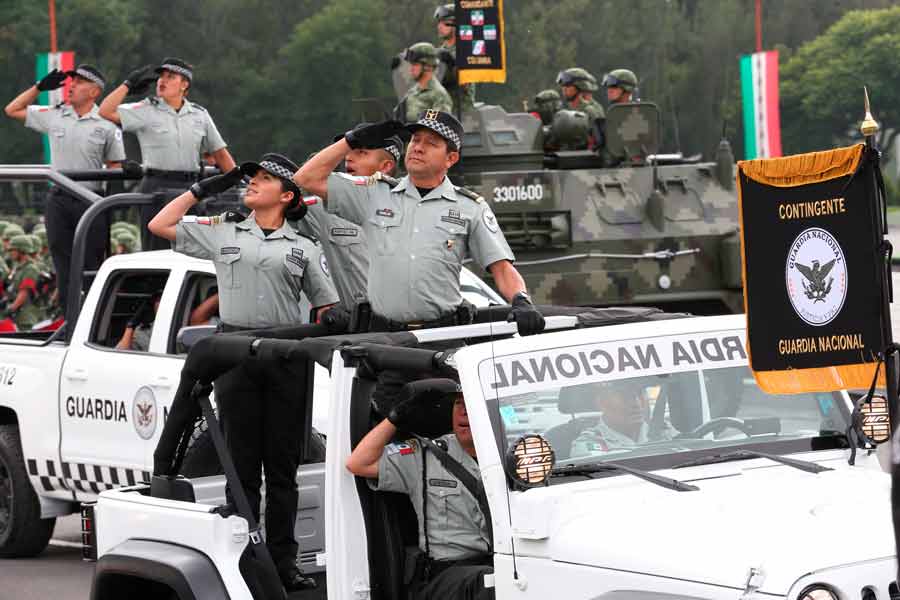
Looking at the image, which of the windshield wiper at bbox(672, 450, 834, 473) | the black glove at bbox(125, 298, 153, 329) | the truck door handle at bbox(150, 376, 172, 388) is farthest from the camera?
the black glove at bbox(125, 298, 153, 329)

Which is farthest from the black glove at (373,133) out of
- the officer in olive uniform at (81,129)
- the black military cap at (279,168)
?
the officer in olive uniform at (81,129)

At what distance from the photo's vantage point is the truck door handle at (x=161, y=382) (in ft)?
32.1

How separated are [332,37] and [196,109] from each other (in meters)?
48.3

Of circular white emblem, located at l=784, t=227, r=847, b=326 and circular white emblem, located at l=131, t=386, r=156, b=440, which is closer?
circular white emblem, located at l=784, t=227, r=847, b=326

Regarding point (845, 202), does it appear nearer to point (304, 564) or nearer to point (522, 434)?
point (522, 434)

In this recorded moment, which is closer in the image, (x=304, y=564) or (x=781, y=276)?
(x=781, y=276)

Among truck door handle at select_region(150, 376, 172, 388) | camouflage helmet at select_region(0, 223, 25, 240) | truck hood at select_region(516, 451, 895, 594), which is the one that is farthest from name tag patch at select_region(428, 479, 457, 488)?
camouflage helmet at select_region(0, 223, 25, 240)

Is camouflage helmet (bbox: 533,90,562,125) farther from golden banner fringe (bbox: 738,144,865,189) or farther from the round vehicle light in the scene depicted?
the round vehicle light

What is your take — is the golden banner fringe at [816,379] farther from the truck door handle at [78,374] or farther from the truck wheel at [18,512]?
the truck wheel at [18,512]

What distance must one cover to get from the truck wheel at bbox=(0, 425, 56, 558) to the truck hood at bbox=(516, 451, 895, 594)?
20.1 feet

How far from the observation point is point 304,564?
7.21 m

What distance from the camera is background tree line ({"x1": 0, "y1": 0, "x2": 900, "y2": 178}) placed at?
192 feet

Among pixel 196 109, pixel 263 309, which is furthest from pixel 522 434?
pixel 196 109

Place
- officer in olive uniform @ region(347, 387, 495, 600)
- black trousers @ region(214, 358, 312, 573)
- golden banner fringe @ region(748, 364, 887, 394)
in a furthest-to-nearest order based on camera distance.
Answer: black trousers @ region(214, 358, 312, 573) → officer in olive uniform @ region(347, 387, 495, 600) → golden banner fringe @ region(748, 364, 887, 394)
